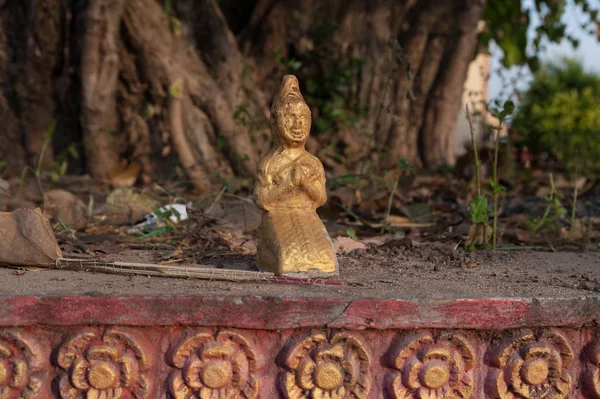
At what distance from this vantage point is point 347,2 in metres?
5.57

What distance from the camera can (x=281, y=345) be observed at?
190 cm

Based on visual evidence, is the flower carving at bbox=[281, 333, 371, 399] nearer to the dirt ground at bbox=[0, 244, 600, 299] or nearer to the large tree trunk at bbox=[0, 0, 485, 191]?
the dirt ground at bbox=[0, 244, 600, 299]

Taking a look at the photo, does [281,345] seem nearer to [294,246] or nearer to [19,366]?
[294,246]

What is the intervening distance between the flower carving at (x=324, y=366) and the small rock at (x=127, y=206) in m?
1.77

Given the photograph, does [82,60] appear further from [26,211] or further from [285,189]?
[285,189]

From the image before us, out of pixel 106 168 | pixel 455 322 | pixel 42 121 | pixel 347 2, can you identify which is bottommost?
pixel 455 322

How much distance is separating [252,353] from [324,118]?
152 inches

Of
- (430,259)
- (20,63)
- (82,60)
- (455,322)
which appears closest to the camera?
(455,322)

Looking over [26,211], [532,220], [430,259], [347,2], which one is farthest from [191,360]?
[347,2]

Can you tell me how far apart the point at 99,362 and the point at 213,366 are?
282 mm

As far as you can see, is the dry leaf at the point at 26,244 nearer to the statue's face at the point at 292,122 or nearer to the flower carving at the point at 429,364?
the statue's face at the point at 292,122

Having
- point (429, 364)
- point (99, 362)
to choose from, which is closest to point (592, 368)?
point (429, 364)

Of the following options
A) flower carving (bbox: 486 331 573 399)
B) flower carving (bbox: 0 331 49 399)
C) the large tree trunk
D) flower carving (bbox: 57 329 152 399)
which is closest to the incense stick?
flower carving (bbox: 57 329 152 399)

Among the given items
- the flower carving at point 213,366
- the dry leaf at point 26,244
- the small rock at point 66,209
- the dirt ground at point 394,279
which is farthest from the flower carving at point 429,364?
the small rock at point 66,209
